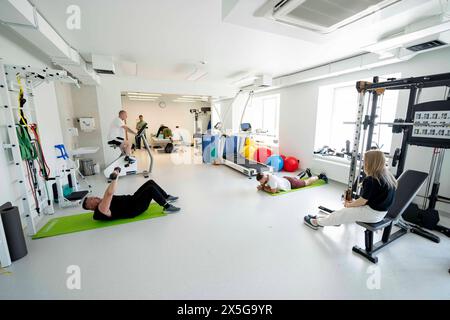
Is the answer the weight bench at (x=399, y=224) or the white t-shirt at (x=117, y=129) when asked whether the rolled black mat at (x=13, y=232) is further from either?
the weight bench at (x=399, y=224)

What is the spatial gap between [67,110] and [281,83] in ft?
18.1

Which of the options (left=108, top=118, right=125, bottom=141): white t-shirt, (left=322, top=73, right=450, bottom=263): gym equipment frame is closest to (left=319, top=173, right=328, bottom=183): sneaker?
(left=322, top=73, right=450, bottom=263): gym equipment frame

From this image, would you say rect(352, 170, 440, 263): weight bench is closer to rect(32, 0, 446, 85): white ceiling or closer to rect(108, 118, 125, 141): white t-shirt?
rect(32, 0, 446, 85): white ceiling

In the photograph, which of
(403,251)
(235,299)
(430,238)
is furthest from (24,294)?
(430,238)

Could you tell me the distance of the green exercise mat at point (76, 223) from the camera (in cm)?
260

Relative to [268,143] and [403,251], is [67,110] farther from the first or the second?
[403,251]

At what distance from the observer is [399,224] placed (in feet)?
8.77

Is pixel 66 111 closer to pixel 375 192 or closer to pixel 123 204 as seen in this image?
pixel 123 204

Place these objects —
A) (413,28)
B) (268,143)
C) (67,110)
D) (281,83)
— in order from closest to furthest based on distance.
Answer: (413,28) → (67,110) → (281,83) → (268,143)

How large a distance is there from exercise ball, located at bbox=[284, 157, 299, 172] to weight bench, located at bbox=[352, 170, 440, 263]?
3008mm

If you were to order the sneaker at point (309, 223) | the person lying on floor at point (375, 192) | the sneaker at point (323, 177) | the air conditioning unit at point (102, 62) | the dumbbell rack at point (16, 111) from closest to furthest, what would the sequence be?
1. the person lying on floor at point (375, 192)
2. the dumbbell rack at point (16, 111)
3. the sneaker at point (309, 223)
4. the air conditioning unit at point (102, 62)
5. the sneaker at point (323, 177)

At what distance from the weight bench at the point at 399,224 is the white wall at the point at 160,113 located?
9.77m

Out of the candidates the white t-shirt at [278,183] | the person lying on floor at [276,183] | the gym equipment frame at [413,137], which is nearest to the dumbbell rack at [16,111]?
the person lying on floor at [276,183]

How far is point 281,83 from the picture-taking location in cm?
568
